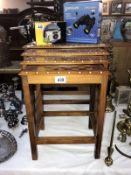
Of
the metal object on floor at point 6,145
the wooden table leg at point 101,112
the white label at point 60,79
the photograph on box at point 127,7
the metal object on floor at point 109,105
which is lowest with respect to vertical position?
the metal object on floor at point 6,145

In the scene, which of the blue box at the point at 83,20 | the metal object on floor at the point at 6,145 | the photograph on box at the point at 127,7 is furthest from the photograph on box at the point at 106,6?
the metal object on floor at the point at 6,145

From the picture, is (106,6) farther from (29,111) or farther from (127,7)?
(29,111)

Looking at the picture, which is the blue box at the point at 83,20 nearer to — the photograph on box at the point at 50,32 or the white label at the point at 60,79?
the photograph on box at the point at 50,32

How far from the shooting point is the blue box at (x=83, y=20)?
31.0 inches

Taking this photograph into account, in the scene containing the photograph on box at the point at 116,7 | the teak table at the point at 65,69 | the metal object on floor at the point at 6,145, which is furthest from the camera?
the photograph on box at the point at 116,7

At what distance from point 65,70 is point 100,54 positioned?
18 cm

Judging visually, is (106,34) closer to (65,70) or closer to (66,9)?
(66,9)

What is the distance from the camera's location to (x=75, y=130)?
Answer: 113cm

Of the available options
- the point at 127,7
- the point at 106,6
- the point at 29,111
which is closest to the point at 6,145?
the point at 29,111

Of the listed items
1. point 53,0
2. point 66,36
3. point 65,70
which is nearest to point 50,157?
point 65,70

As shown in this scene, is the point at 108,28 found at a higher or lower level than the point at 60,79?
higher

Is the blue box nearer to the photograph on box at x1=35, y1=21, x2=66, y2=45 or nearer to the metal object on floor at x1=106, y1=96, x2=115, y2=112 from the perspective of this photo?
the photograph on box at x1=35, y1=21, x2=66, y2=45

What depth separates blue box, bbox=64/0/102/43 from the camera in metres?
0.79

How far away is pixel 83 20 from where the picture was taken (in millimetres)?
812
